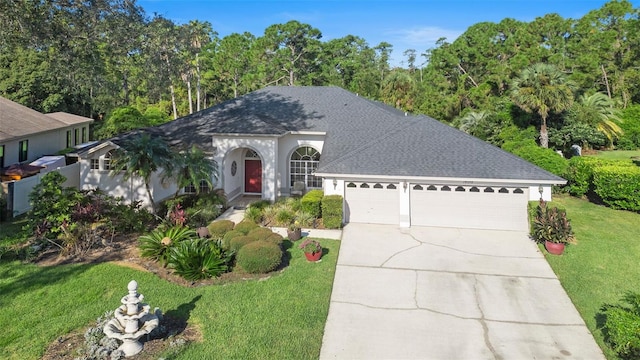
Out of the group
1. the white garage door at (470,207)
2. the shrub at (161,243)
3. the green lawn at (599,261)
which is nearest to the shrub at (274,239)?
the shrub at (161,243)

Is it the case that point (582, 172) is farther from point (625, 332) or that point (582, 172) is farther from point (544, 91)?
point (625, 332)

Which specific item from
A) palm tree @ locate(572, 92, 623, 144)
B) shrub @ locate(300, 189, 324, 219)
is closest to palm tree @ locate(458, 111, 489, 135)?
palm tree @ locate(572, 92, 623, 144)

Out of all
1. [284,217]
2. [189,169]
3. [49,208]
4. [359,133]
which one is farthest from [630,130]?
[49,208]

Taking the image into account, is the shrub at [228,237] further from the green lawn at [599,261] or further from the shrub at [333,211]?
the green lawn at [599,261]

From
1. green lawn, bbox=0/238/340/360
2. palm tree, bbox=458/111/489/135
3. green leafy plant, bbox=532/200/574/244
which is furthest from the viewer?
palm tree, bbox=458/111/489/135

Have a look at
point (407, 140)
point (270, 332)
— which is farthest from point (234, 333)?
point (407, 140)

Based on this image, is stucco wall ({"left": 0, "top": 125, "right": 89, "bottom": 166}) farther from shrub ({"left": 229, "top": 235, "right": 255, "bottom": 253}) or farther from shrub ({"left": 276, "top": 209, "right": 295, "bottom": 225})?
shrub ({"left": 229, "top": 235, "right": 255, "bottom": 253})
